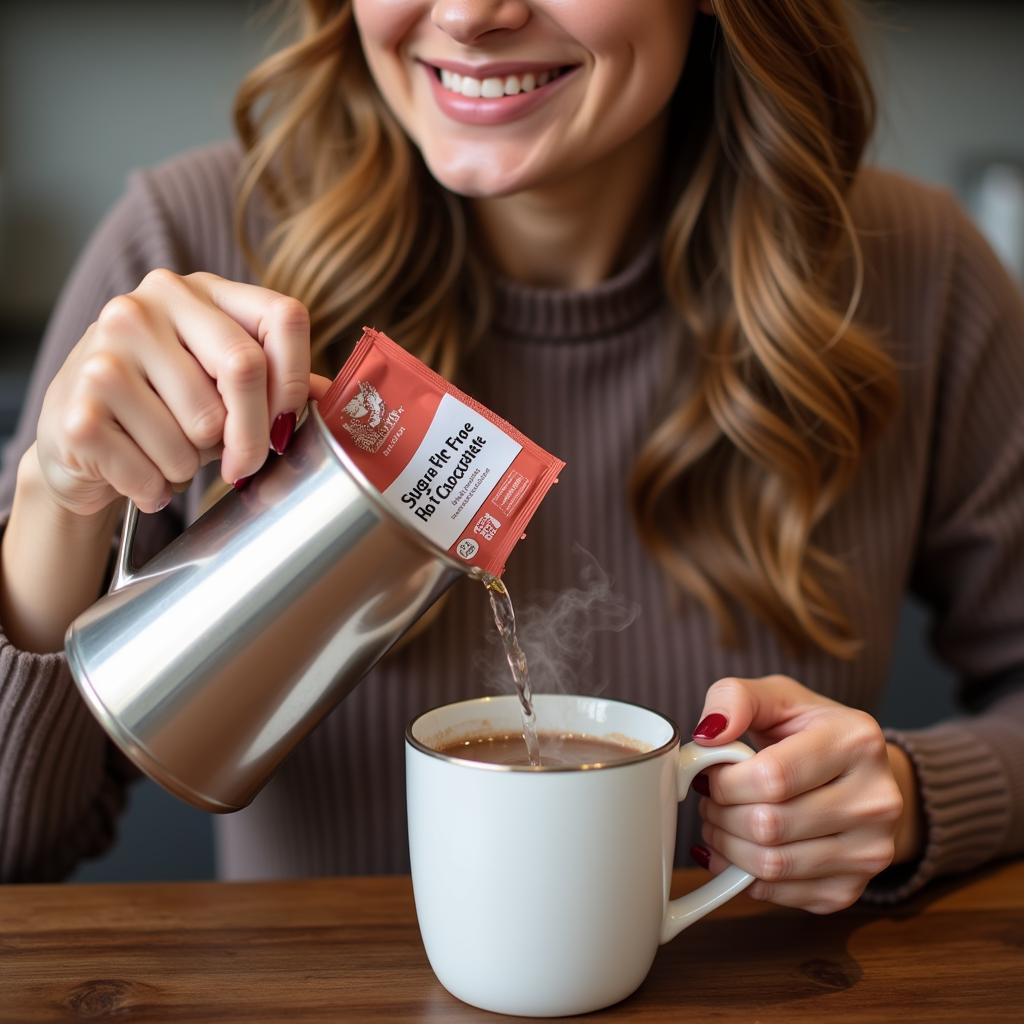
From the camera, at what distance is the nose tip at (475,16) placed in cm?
100

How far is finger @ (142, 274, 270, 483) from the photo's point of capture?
70 centimetres

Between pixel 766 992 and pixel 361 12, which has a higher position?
pixel 361 12

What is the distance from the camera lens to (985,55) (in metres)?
2.59

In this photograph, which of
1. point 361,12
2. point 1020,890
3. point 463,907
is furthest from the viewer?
point 361,12

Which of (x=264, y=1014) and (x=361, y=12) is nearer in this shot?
(x=264, y=1014)

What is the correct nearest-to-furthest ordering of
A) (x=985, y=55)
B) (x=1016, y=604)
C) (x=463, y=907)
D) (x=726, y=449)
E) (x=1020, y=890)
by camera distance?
1. (x=463, y=907)
2. (x=1020, y=890)
3. (x=726, y=449)
4. (x=1016, y=604)
5. (x=985, y=55)

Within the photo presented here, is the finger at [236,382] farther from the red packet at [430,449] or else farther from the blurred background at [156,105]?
the blurred background at [156,105]

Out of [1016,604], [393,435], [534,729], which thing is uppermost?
[393,435]

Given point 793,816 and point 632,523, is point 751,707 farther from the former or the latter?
point 632,523

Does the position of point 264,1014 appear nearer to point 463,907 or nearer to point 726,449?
point 463,907

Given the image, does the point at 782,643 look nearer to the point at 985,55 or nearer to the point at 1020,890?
the point at 1020,890

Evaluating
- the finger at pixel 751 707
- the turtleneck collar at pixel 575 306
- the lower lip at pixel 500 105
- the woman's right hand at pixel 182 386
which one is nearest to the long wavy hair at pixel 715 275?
the turtleneck collar at pixel 575 306

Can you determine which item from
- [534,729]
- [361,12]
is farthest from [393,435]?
[361,12]

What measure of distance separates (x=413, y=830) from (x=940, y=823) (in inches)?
17.2
